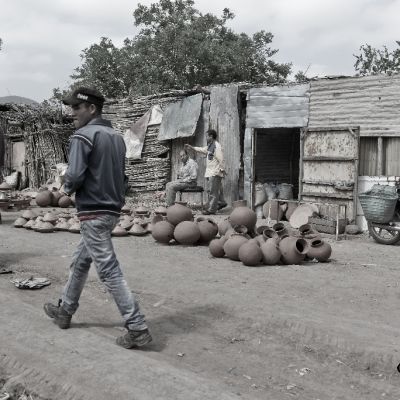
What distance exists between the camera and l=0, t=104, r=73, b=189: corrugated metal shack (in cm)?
1923

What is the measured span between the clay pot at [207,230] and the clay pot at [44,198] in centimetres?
666

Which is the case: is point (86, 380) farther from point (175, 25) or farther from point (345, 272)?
point (175, 25)

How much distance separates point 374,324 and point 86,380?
266 cm

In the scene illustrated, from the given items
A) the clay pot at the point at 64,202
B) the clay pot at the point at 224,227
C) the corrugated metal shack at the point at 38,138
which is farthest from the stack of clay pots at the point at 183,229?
the corrugated metal shack at the point at 38,138

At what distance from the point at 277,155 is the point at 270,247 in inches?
315

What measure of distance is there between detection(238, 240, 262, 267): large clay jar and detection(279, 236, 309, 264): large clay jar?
14.2 inches

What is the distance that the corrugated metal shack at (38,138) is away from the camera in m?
19.2

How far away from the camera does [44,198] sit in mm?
14117

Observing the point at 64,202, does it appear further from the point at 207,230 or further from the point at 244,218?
A: the point at 244,218

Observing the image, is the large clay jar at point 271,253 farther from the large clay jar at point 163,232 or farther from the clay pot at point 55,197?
the clay pot at point 55,197

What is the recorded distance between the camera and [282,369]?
387 centimetres

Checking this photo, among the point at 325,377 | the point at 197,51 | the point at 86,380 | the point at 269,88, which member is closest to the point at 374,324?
the point at 325,377

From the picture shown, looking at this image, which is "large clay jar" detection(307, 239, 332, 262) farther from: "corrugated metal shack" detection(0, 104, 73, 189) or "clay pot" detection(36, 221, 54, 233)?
"corrugated metal shack" detection(0, 104, 73, 189)

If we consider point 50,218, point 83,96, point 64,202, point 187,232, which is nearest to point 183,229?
point 187,232
